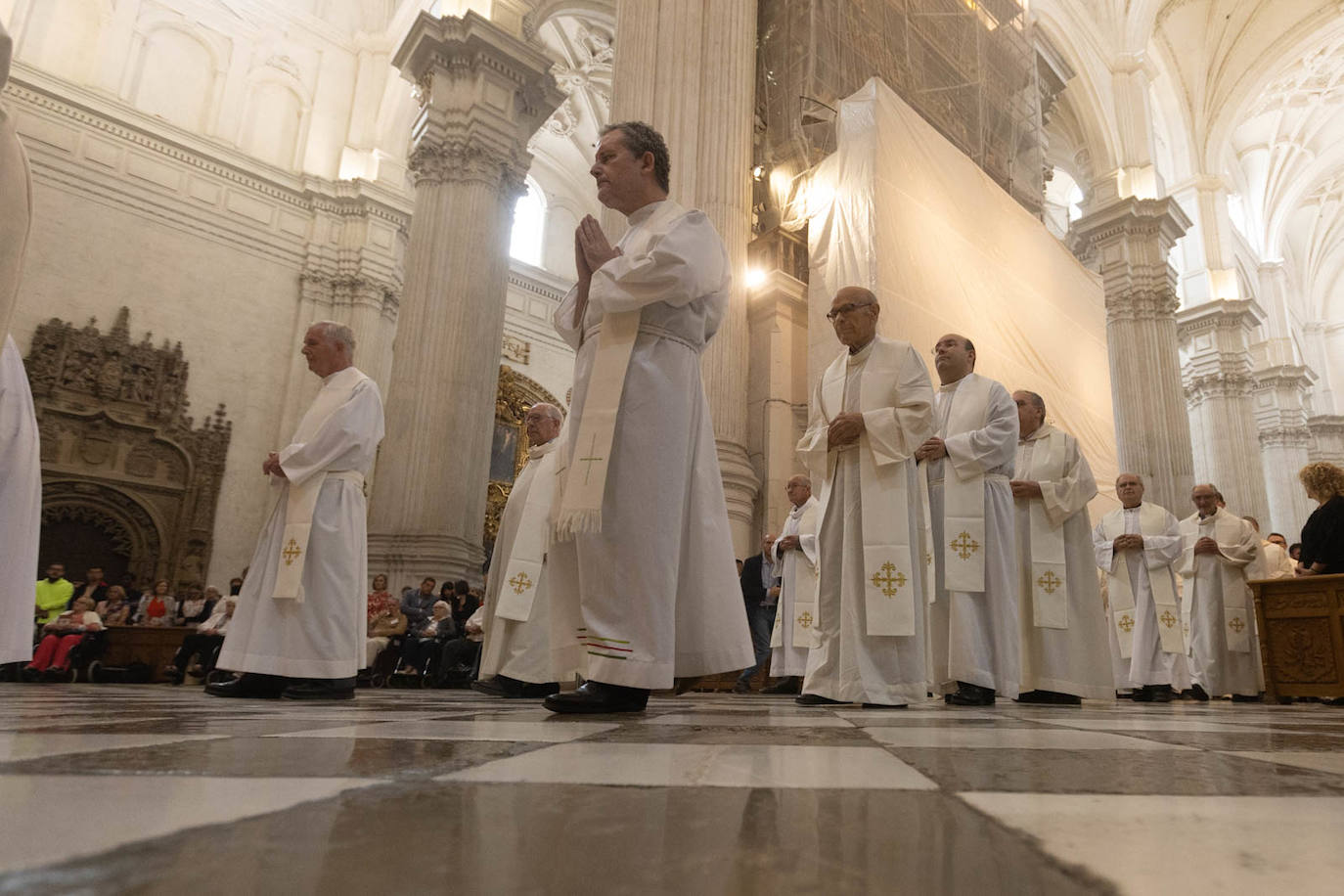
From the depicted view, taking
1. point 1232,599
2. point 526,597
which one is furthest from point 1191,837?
point 1232,599

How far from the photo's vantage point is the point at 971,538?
13.8ft

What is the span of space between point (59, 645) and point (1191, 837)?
1010cm

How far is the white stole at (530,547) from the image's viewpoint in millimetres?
4566

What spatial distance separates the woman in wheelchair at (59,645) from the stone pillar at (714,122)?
639 cm

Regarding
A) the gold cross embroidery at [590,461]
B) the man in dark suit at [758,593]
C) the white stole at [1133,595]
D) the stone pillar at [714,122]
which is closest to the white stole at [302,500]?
the gold cross embroidery at [590,461]

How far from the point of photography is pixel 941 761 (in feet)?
3.86

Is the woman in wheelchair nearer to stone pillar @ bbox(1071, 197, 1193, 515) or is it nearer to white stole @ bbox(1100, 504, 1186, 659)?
white stole @ bbox(1100, 504, 1186, 659)

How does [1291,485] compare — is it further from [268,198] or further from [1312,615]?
[268,198]

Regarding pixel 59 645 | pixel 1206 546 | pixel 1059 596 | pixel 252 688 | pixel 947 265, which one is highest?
pixel 947 265

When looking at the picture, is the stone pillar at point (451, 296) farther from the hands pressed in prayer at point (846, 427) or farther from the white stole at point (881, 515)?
the hands pressed in prayer at point (846, 427)

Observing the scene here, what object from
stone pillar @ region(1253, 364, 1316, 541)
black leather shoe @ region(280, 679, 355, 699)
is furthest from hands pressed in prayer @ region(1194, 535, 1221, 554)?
stone pillar @ region(1253, 364, 1316, 541)

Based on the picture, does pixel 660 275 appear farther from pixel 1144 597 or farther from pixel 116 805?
pixel 1144 597

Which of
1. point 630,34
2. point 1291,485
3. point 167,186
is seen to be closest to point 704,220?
point 630,34

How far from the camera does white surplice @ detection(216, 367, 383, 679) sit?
3.80 meters
